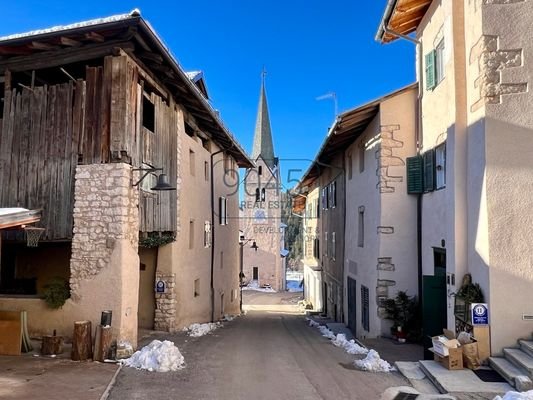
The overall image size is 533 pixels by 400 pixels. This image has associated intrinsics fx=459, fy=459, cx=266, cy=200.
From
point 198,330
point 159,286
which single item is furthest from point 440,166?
point 198,330

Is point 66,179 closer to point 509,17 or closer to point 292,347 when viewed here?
point 292,347

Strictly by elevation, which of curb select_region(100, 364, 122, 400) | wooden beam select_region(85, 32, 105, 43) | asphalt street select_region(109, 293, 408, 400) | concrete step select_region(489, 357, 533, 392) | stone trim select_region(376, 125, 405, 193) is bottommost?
asphalt street select_region(109, 293, 408, 400)

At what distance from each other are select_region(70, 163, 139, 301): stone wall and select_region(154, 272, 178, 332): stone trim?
3.46m

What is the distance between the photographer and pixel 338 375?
7418mm

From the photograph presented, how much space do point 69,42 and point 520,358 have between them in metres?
9.58

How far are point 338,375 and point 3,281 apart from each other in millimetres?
9130

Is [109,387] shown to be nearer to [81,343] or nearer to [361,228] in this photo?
[81,343]

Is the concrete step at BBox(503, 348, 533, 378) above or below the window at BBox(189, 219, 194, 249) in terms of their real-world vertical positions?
below

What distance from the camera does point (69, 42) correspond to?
912cm

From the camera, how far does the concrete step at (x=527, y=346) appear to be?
21.5 ft

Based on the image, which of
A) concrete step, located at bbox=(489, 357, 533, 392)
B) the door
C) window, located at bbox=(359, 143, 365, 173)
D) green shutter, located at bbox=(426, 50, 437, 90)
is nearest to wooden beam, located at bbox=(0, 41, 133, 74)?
green shutter, located at bbox=(426, 50, 437, 90)

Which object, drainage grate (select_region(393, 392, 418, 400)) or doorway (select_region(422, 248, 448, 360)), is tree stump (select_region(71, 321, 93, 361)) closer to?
drainage grate (select_region(393, 392, 418, 400))

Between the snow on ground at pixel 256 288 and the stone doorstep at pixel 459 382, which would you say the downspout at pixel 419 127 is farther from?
the snow on ground at pixel 256 288

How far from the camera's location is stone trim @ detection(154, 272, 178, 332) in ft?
40.5
